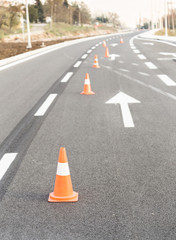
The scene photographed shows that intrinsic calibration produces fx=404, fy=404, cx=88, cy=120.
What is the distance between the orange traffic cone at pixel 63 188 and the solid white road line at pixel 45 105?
407 centimetres

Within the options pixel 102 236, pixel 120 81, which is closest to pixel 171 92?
pixel 120 81

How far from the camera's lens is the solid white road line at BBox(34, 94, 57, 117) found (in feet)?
26.9

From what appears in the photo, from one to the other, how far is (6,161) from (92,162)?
1119mm

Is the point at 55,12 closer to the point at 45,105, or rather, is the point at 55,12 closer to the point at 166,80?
the point at 166,80

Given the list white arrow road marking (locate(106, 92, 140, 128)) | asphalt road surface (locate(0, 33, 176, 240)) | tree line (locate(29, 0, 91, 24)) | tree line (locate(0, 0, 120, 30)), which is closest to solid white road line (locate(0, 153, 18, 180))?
asphalt road surface (locate(0, 33, 176, 240))

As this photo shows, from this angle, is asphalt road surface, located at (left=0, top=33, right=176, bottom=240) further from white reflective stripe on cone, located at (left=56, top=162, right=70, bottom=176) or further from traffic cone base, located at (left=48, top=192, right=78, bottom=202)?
white reflective stripe on cone, located at (left=56, top=162, right=70, bottom=176)

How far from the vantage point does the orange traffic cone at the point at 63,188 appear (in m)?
4.01

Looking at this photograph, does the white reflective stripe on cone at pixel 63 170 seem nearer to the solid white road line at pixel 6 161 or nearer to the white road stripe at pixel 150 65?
the solid white road line at pixel 6 161

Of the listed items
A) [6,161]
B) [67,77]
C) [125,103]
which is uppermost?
[67,77]

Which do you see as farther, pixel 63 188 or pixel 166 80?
pixel 166 80

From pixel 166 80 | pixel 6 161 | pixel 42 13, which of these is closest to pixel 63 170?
pixel 6 161

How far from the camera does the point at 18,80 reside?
13.4 m

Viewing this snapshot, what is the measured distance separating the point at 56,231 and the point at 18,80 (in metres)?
10.4

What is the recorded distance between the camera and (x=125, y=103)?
8.92 metres
